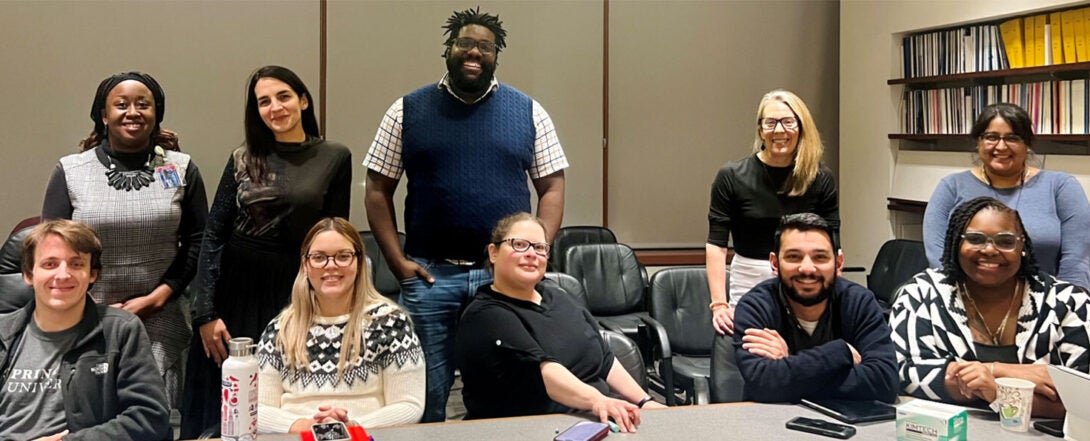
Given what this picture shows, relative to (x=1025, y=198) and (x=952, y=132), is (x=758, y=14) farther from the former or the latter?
(x=1025, y=198)

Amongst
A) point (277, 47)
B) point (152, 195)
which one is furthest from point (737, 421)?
point (277, 47)

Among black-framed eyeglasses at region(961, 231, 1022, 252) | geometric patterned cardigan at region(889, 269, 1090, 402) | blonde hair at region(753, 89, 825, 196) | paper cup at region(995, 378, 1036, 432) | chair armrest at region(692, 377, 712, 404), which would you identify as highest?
blonde hair at region(753, 89, 825, 196)

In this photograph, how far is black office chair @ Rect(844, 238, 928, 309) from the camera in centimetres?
453

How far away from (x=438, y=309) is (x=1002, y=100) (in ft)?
11.3

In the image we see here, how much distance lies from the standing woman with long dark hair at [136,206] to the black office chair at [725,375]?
5.41ft

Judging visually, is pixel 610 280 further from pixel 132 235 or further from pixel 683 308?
pixel 132 235

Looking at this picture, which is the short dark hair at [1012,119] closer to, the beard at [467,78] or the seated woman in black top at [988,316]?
the seated woman in black top at [988,316]

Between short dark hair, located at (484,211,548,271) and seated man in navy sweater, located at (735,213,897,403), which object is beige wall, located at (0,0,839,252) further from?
seated man in navy sweater, located at (735,213,897,403)

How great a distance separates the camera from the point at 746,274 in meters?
2.99

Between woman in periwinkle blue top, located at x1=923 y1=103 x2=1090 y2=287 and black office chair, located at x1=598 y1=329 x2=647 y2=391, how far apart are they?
109cm

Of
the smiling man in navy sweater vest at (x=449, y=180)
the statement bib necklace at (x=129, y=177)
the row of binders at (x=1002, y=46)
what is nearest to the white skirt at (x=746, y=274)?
the smiling man in navy sweater vest at (x=449, y=180)

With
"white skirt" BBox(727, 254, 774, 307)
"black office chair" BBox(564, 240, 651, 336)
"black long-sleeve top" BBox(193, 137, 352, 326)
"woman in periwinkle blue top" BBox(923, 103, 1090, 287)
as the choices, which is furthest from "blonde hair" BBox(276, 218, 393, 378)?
"black office chair" BBox(564, 240, 651, 336)

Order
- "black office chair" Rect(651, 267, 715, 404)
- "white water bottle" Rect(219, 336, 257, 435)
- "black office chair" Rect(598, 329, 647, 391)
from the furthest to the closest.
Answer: "black office chair" Rect(651, 267, 715, 404)
"black office chair" Rect(598, 329, 647, 391)
"white water bottle" Rect(219, 336, 257, 435)

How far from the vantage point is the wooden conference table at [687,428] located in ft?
6.53
